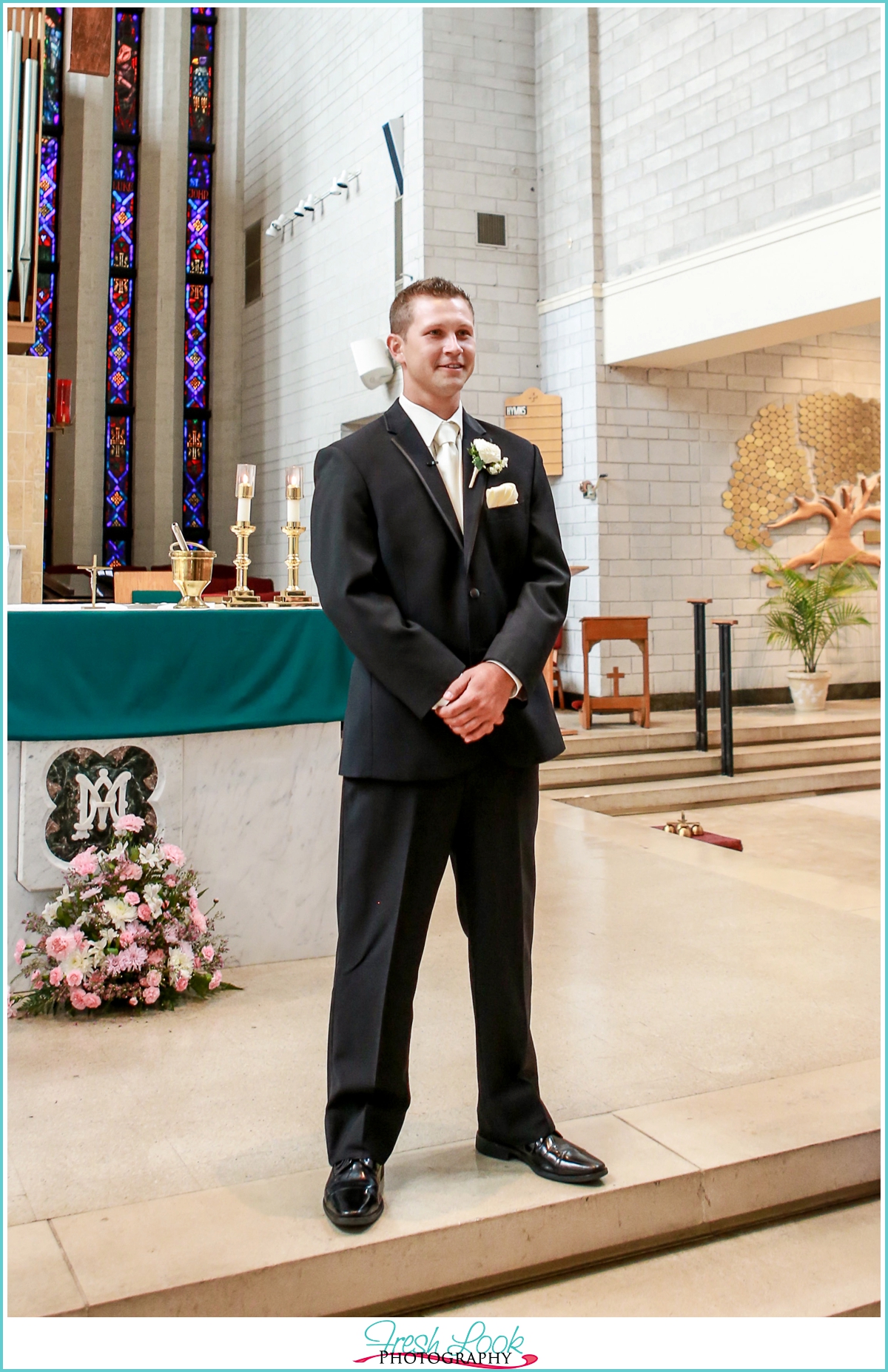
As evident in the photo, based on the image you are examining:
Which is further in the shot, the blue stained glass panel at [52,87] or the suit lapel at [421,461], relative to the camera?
the blue stained glass panel at [52,87]

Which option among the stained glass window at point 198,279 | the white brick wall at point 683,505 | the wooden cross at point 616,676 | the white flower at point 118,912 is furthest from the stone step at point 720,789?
the stained glass window at point 198,279

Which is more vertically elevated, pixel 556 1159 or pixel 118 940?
pixel 118 940

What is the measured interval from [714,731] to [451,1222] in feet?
19.8

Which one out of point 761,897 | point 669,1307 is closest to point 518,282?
point 761,897

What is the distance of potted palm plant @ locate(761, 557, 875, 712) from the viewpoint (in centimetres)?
854

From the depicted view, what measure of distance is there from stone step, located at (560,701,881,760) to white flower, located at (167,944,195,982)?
4.17 meters

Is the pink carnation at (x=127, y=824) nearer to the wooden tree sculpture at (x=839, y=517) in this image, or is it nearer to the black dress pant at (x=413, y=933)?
the black dress pant at (x=413, y=933)

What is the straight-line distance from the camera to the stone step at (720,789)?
634cm

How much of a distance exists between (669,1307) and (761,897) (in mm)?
2335

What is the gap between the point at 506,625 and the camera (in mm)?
1872

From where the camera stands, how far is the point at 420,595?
6.15 feet

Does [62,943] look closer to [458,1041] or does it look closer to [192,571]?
[458,1041]

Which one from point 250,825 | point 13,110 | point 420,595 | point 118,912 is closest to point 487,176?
point 13,110

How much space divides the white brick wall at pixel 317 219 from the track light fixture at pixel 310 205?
3.7 inches
